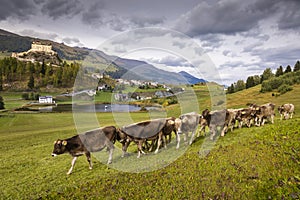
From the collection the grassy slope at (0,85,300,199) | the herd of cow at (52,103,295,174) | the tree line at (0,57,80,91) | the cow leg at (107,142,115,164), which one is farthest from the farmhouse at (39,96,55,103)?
the cow leg at (107,142,115,164)

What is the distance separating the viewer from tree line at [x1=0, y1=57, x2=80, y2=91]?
458 ft

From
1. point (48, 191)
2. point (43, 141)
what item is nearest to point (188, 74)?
point (48, 191)

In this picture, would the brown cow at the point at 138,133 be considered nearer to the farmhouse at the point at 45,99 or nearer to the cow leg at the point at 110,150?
the cow leg at the point at 110,150

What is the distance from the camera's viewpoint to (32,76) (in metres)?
143

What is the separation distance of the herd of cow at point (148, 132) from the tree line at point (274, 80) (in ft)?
175

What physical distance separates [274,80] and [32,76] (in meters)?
130

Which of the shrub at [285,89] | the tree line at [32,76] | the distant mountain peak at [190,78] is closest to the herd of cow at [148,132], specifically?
the distant mountain peak at [190,78]

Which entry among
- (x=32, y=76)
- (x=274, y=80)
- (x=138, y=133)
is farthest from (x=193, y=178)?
(x=32, y=76)

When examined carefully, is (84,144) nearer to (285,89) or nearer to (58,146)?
(58,146)

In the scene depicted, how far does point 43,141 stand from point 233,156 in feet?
69.7

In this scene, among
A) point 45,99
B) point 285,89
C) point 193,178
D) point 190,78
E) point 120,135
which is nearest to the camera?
point 193,178

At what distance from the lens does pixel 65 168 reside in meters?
13.4

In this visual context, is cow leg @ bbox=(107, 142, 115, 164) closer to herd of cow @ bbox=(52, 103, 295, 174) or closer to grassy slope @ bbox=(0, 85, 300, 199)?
herd of cow @ bbox=(52, 103, 295, 174)

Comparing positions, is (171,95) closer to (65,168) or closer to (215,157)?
(215,157)
